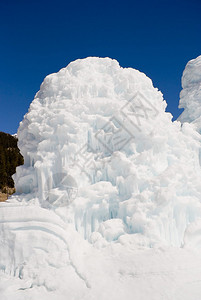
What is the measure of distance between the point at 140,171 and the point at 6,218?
6.55 meters

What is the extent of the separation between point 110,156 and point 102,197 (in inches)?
97.0

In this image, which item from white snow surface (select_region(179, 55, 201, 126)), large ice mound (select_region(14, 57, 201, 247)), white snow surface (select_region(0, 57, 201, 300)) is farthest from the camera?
white snow surface (select_region(179, 55, 201, 126))

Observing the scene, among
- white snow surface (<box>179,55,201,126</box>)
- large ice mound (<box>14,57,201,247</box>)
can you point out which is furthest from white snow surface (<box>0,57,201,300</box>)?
white snow surface (<box>179,55,201,126</box>)

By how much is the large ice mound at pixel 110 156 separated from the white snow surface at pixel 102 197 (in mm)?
53

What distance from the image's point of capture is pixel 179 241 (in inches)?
440

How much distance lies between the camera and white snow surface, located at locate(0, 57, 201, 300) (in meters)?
8.78

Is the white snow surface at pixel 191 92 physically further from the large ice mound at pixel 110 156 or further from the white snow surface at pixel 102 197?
the large ice mound at pixel 110 156

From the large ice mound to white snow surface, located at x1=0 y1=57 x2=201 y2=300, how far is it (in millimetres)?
53

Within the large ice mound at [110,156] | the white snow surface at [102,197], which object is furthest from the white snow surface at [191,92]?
the large ice mound at [110,156]

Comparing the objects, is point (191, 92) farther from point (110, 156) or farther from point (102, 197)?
point (102, 197)

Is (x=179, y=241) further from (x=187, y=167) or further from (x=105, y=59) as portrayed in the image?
(x=105, y=59)

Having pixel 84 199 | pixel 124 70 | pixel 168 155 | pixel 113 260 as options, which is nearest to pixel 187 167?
pixel 168 155

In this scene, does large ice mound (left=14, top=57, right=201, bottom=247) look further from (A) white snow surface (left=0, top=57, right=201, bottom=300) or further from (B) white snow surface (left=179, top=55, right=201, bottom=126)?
(B) white snow surface (left=179, top=55, right=201, bottom=126)

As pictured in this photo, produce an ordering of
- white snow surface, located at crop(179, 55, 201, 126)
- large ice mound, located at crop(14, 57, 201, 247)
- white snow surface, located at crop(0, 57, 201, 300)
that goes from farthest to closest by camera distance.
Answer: white snow surface, located at crop(179, 55, 201, 126) < large ice mound, located at crop(14, 57, 201, 247) < white snow surface, located at crop(0, 57, 201, 300)
